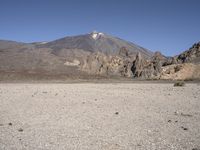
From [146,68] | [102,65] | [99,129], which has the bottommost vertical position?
[99,129]

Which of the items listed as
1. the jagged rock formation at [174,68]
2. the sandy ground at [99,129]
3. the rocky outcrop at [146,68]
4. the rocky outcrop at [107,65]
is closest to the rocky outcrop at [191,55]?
the jagged rock formation at [174,68]

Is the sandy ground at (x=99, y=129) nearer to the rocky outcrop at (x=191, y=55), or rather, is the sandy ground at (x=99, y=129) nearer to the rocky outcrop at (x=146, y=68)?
the rocky outcrop at (x=146, y=68)

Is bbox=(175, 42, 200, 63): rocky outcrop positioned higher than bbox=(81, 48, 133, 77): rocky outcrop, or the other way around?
bbox=(175, 42, 200, 63): rocky outcrop

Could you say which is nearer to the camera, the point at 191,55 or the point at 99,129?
the point at 99,129

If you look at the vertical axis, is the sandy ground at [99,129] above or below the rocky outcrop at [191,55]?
below

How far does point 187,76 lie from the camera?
78.7 metres

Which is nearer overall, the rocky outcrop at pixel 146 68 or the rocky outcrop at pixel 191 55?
the rocky outcrop at pixel 146 68

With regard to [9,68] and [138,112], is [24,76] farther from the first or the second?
[138,112]

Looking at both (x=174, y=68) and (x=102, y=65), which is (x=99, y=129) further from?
(x=102, y=65)

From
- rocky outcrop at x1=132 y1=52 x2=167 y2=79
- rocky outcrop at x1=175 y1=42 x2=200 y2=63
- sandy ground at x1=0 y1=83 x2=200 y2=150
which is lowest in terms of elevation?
sandy ground at x1=0 y1=83 x2=200 y2=150

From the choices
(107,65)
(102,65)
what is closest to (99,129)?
(102,65)

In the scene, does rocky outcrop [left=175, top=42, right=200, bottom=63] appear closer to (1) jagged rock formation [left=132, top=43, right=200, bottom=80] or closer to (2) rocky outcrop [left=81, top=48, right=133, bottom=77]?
(1) jagged rock formation [left=132, top=43, right=200, bottom=80]

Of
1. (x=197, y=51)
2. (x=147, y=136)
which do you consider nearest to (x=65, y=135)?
(x=147, y=136)

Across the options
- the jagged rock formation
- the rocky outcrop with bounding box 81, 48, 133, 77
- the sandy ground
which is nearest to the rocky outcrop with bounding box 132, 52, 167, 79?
the jagged rock formation
